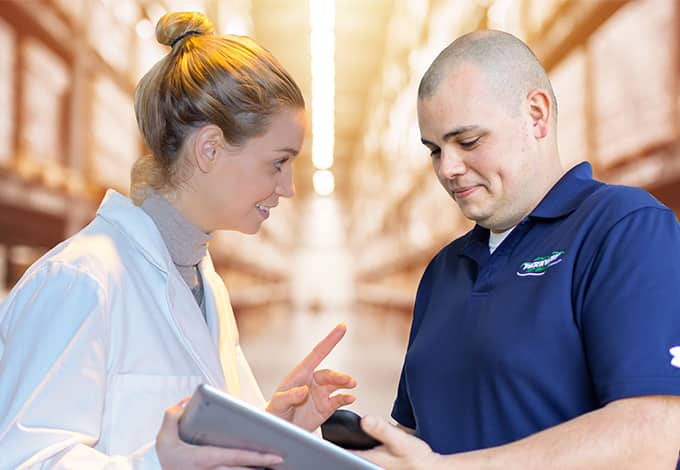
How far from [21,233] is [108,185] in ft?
2.74

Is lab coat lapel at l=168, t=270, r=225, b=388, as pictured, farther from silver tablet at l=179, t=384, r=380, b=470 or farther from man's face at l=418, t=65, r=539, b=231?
man's face at l=418, t=65, r=539, b=231

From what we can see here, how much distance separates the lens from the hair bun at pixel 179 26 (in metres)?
1.70

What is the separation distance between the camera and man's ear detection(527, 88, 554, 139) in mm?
1598

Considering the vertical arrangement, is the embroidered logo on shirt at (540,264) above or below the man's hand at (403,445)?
above

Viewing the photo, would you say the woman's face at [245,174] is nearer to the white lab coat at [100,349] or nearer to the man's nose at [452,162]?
the white lab coat at [100,349]

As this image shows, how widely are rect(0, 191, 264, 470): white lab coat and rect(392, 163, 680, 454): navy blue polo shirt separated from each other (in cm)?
52

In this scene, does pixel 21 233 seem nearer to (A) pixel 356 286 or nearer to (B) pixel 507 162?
(B) pixel 507 162

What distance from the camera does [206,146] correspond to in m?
1.64

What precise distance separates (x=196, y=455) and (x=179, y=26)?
39.7 inches

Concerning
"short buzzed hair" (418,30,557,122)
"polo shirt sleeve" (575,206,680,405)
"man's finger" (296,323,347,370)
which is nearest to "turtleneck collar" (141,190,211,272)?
"man's finger" (296,323,347,370)

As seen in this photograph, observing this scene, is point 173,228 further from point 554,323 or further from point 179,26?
point 554,323

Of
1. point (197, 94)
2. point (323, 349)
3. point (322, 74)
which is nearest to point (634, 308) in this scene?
point (323, 349)

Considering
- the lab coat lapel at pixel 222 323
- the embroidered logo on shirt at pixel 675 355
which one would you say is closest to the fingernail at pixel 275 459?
the lab coat lapel at pixel 222 323

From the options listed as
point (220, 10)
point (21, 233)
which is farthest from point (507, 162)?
point (220, 10)
